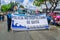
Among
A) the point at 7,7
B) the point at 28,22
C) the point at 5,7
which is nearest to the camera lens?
the point at 28,22

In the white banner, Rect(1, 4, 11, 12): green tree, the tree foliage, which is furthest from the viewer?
the tree foliage

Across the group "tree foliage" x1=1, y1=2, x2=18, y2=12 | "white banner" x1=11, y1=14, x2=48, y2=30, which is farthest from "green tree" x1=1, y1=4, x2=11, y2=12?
"white banner" x1=11, y1=14, x2=48, y2=30

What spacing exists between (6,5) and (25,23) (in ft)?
171

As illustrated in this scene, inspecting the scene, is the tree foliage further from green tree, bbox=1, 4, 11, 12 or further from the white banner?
the white banner

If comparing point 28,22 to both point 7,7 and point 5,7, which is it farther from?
point 5,7

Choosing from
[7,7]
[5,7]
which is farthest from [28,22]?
[5,7]

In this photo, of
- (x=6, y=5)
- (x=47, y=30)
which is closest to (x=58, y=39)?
(x=47, y=30)

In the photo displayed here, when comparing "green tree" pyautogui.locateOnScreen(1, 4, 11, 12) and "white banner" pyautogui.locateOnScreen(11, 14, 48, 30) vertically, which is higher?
"green tree" pyautogui.locateOnScreen(1, 4, 11, 12)

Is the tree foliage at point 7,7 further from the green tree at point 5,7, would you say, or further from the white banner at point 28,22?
the white banner at point 28,22

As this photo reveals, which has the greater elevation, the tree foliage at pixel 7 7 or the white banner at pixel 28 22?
the tree foliage at pixel 7 7

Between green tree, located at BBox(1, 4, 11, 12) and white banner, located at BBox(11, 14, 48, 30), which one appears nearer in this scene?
white banner, located at BBox(11, 14, 48, 30)

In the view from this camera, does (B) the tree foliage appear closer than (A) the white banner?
No

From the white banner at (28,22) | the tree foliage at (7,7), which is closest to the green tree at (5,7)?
the tree foliage at (7,7)

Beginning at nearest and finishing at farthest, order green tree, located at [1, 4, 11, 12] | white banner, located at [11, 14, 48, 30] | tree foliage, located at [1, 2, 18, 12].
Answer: white banner, located at [11, 14, 48, 30] → green tree, located at [1, 4, 11, 12] → tree foliage, located at [1, 2, 18, 12]
